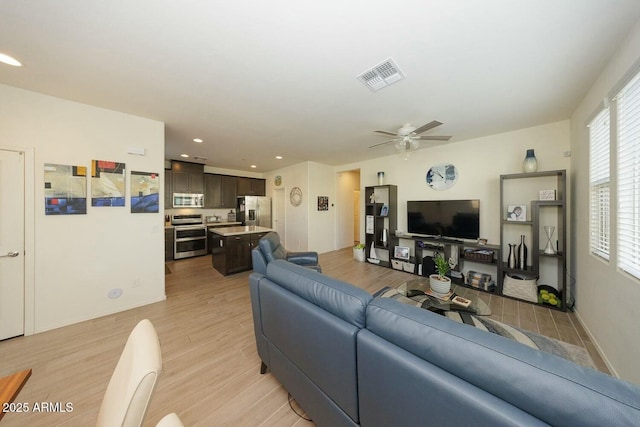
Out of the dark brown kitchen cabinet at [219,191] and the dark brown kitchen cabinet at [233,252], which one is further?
the dark brown kitchen cabinet at [219,191]

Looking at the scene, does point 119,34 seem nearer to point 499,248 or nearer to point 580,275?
point 499,248

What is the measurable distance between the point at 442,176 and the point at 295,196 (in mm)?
3641

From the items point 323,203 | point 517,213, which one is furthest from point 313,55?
point 323,203

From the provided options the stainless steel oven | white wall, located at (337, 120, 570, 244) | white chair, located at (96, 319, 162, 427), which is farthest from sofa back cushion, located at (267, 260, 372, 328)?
the stainless steel oven

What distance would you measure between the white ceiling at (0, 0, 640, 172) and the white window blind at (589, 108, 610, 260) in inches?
18.5

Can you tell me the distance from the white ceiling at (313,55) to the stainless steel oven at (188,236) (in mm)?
3176

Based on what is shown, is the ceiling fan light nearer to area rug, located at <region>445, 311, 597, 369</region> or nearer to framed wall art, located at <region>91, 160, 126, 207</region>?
area rug, located at <region>445, 311, 597, 369</region>

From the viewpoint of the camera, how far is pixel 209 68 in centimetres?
187

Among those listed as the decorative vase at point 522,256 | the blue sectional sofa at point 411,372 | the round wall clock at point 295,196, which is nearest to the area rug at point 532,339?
the decorative vase at point 522,256

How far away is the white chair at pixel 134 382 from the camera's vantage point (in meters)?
0.57

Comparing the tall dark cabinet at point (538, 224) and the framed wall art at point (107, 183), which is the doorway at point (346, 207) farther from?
the framed wall art at point (107, 183)

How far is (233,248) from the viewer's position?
4137mm

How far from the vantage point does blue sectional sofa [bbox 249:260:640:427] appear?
56 cm

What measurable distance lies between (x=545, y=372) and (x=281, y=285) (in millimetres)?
1269
